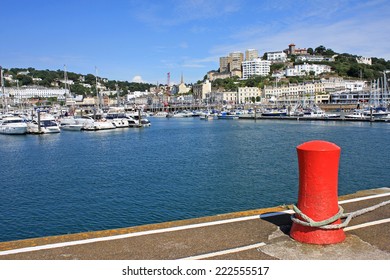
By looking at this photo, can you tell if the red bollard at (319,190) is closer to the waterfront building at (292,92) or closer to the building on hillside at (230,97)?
the waterfront building at (292,92)

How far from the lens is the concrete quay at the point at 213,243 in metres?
5.61

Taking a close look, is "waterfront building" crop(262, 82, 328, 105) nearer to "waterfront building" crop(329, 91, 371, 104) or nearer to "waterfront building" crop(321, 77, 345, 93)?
"waterfront building" crop(321, 77, 345, 93)

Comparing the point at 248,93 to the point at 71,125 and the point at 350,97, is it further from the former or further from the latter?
the point at 71,125

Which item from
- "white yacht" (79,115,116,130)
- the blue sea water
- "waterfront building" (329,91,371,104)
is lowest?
the blue sea water

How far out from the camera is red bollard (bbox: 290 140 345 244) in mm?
5969

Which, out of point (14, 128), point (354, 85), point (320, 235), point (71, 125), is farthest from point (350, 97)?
point (320, 235)

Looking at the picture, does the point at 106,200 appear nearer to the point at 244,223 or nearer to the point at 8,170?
the point at 244,223

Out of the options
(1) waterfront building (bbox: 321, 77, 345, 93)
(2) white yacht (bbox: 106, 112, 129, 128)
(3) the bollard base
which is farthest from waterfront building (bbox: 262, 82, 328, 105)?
(3) the bollard base

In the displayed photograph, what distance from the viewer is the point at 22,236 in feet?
45.3

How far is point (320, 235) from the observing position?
5949 millimetres

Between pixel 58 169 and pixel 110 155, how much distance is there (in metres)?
8.35

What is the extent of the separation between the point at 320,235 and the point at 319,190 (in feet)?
2.29

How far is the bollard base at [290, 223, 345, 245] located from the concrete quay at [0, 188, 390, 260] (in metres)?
0.09
